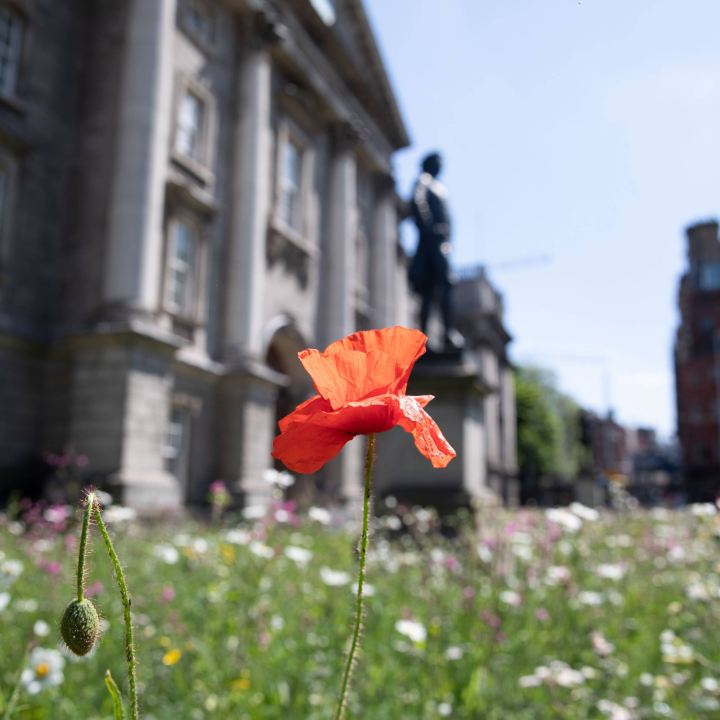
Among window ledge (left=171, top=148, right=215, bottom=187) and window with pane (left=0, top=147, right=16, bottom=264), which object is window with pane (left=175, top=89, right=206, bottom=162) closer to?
window ledge (left=171, top=148, right=215, bottom=187)

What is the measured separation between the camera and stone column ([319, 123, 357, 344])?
19.8 meters

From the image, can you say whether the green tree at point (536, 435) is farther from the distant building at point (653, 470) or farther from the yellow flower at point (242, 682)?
the yellow flower at point (242, 682)

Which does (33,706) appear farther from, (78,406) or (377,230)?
(377,230)

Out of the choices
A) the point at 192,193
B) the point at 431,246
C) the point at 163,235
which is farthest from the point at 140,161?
the point at 431,246

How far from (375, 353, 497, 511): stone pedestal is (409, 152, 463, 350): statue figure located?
1637 mm

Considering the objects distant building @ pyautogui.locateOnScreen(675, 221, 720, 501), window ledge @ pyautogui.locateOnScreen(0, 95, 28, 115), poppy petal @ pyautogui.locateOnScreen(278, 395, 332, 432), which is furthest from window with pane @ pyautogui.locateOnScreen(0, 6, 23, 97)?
distant building @ pyautogui.locateOnScreen(675, 221, 720, 501)

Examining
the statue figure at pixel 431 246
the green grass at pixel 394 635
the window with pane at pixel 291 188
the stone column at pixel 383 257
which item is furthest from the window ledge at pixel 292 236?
the green grass at pixel 394 635

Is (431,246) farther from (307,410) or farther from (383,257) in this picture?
(383,257)

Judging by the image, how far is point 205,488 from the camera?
1451 centimetres

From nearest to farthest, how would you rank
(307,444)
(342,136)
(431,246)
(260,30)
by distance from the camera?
1. (307,444)
2. (431,246)
3. (260,30)
4. (342,136)

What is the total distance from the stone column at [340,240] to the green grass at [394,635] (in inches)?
568

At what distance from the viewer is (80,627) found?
27.1 inches

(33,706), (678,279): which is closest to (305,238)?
(33,706)

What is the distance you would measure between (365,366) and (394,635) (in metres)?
3.43
